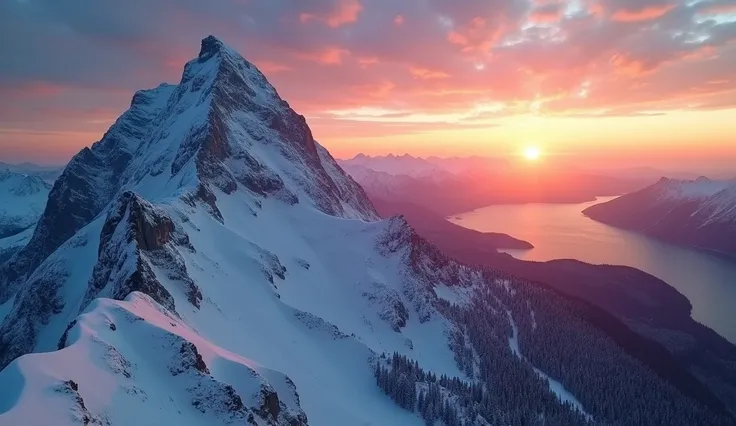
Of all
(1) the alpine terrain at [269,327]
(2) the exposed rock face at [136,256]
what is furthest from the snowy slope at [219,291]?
(1) the alpine terrain at [269,327]

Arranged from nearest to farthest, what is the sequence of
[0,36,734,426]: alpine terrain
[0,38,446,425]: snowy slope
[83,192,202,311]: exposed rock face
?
[0,38,446,425]: snowy slope → [0,36,734,426]: alpine terrain → [83,192,202,311]: exposed rock face

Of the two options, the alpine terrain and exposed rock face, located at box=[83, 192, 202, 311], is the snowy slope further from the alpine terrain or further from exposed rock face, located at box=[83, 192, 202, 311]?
the alpine terrain

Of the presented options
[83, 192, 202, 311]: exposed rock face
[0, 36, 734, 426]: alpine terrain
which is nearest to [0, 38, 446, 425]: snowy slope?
[83, 192, 202, 311]: exposed rock face

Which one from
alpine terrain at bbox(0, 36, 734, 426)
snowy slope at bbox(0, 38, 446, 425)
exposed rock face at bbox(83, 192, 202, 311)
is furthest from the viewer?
exposed rock face at bbox(83, 192, 202, 311)

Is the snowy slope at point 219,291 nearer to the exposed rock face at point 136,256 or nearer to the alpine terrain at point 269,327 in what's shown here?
the exposed rock face at point 136,256

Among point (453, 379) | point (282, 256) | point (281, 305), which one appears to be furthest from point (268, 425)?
point (282, 256)

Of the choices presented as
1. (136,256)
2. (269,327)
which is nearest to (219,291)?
(269,327)

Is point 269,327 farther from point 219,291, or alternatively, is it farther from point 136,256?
point 136,256

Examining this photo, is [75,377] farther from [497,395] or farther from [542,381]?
[542,381]
